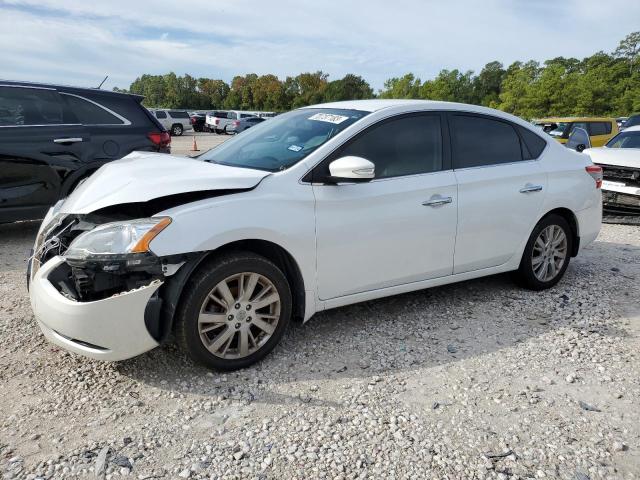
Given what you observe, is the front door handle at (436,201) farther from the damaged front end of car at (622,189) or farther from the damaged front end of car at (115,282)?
the damaged front end of car at (622,189)

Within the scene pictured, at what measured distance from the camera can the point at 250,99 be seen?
91438 millimetres

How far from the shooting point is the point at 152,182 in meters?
3.12

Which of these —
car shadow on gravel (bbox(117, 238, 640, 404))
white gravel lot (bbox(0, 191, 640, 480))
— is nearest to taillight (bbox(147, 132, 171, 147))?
white gravel lot (bbox(0, 191, 640, 480))

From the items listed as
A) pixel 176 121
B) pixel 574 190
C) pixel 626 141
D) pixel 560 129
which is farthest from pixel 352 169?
pixel 176 121

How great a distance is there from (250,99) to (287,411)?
93.1 metres

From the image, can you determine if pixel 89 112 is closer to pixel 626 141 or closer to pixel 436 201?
pixel 436 201

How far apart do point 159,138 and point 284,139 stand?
337 cm

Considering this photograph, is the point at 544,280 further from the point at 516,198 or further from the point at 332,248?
the point at 332,248

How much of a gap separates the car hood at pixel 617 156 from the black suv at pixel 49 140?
7219 mm

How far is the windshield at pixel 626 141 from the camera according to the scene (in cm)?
936

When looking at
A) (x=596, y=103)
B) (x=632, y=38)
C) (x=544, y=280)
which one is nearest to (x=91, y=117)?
(x=544, y=280)

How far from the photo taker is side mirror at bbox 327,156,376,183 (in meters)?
3.19

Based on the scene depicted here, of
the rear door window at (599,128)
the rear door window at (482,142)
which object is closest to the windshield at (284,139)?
the rear door window at (482,142)

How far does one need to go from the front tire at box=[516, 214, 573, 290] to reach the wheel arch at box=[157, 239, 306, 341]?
227cm
